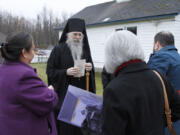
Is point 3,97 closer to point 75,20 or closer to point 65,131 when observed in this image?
point 65,131

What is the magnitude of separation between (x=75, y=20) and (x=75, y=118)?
2053 millimetres

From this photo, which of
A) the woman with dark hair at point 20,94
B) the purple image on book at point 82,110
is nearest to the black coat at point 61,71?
the woman with dark hair at point 20,94

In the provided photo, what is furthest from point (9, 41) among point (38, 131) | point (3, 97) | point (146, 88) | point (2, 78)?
point (146, 88)

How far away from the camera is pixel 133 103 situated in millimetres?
1242

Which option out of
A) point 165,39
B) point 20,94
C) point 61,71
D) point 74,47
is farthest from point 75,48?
point 20,94

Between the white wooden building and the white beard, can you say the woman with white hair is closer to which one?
the white beard

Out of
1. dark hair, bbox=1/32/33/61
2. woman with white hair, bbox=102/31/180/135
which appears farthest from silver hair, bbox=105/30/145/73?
dark hair, bbox=1/32/33/61

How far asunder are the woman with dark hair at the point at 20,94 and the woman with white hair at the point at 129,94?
0.67m

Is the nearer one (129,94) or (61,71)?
(129,94)

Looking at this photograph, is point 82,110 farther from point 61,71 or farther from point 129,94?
point 61,71

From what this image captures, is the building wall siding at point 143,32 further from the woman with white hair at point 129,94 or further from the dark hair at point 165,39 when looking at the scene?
the woman with white hair at point 129,94

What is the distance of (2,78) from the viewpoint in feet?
5.29

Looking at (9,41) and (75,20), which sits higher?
(75,20)

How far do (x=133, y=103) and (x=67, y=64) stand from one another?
201 cm
